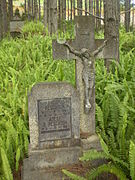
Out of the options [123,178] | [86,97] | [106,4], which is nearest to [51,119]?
[86,97]

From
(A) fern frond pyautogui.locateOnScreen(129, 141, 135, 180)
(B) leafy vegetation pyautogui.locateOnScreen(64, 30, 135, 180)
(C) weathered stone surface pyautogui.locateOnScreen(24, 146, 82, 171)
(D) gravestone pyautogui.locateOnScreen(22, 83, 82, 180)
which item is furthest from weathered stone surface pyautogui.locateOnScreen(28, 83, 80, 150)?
(A) fern frond pyautogui.locateOnScreen(129, 141, 135, 180)

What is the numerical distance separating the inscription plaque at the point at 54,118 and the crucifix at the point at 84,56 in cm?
21

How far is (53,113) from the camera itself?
3479mm

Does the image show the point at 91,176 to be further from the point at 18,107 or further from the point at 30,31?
the point at 30,31

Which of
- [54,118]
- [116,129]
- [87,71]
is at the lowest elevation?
[116,129]

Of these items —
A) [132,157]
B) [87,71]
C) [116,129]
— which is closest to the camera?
[132,157]

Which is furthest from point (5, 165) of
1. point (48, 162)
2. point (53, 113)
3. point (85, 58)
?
point (85, 58)

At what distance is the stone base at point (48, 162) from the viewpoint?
3.39m

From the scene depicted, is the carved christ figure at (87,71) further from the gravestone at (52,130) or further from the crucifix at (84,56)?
the gravestone at (52,130)

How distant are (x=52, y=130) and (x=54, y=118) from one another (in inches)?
5.8

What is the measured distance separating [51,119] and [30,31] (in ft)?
29.1

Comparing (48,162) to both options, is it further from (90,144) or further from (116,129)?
(116,129)

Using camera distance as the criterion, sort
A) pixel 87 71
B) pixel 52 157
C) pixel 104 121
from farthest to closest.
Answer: pixel 104 121 → pixel 87 71 → pixel 52 157

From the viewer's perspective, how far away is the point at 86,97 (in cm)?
359
